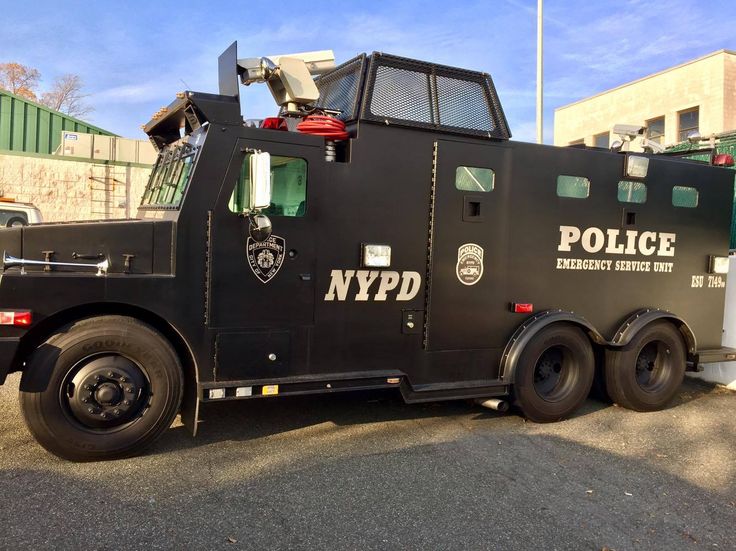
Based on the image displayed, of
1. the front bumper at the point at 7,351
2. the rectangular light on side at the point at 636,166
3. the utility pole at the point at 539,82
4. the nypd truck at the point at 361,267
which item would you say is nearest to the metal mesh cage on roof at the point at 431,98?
the nypd truck at the point at 361,267

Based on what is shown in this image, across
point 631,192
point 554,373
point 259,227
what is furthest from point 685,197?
point 259,227

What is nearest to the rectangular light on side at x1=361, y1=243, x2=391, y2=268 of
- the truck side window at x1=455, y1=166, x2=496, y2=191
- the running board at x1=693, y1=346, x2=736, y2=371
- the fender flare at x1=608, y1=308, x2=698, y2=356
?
the truck side window at x1=455, y1=166, x2=496, y2=191

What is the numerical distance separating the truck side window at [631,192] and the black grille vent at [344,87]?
2915 millimetres

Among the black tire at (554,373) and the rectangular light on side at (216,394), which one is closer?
the rectangular light on side at (216,394)

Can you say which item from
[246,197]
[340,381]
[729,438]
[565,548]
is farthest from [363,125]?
[729,438]

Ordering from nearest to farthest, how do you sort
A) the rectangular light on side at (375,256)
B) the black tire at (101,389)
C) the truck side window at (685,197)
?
the black tire at (101,389), the rectangular light on side at (375,256), the truck side window at (685,197)

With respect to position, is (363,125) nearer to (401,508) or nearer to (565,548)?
(401,508)

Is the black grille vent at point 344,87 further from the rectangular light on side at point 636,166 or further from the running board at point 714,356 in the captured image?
the running board at point 714,356

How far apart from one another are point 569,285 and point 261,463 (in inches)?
133

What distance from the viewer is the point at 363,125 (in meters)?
4.90

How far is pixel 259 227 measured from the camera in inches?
173

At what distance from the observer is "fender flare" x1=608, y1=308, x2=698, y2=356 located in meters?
6.05

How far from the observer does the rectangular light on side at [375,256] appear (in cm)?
493

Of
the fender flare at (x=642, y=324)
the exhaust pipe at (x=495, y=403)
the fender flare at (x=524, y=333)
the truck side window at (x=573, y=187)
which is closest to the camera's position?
the fender flare at (x=524, y=333)
